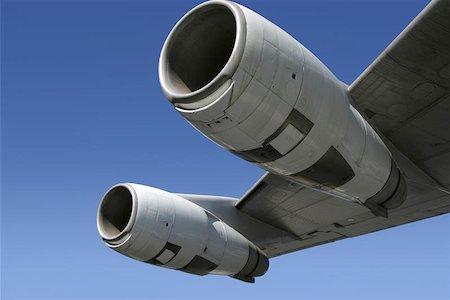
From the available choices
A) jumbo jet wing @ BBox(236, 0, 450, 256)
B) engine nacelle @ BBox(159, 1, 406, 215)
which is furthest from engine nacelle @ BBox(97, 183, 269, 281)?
engine nacelle @ BBox(159, 1, 406, 215)

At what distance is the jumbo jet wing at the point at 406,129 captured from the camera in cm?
748

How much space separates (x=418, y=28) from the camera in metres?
7.23

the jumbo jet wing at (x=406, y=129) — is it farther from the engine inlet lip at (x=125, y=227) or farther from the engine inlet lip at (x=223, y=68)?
the engine inlet lip at (x=125, y=227)

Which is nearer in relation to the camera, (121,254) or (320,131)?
(320,131)

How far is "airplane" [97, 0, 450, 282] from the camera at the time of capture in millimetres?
7000

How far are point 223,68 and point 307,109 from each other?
4.64ft

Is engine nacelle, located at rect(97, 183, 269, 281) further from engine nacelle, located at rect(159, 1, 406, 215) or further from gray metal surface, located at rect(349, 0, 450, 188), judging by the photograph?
gray metal surface, located at rect(349, 0, 450, 188)

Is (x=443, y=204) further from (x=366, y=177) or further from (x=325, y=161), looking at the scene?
(x=325, y=161)

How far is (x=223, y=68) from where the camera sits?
7.02m

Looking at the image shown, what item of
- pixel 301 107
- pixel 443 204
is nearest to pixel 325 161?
pixel 301 107

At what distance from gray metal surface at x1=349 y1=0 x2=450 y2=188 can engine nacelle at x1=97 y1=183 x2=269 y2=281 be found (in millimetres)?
5479

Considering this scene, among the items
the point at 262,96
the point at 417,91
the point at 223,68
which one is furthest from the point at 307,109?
the point at 417,91

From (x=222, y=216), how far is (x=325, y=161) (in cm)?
623

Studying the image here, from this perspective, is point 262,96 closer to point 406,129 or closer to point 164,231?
point 406,129
